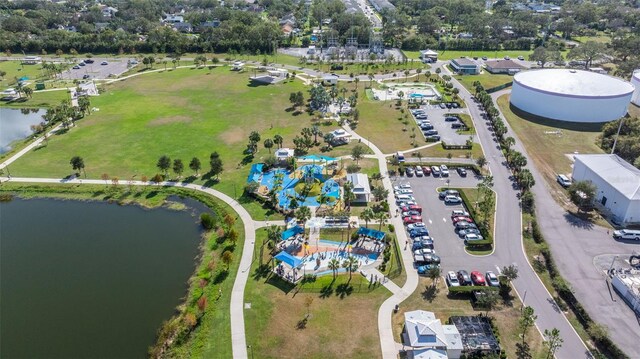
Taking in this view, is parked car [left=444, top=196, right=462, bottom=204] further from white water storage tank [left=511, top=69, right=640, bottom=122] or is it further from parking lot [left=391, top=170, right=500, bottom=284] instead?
white water storage tank [left=511, top=69, right=640, bottom=122]

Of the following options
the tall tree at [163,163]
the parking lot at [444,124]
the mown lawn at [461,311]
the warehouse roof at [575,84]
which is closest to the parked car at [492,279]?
the mown lawn at [461,311]

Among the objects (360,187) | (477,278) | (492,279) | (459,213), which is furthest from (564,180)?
(360,187)

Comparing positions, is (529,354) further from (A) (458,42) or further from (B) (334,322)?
(A) (458,42)

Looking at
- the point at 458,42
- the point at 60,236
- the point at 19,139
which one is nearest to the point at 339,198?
the point at 60,236

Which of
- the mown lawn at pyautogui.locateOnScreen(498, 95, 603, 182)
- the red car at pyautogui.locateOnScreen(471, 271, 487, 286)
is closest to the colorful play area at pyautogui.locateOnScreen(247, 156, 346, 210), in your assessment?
the red car at pyautogui.locateOnScreen(471, 271, 487, 286)

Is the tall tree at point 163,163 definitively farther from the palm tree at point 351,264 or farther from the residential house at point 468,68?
the residential house at point 468,68

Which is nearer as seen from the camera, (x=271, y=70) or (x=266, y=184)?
(x=266, y=184)

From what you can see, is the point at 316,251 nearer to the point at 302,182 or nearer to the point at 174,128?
the point at 302,182

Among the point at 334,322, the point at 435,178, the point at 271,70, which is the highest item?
the point at 271,70
